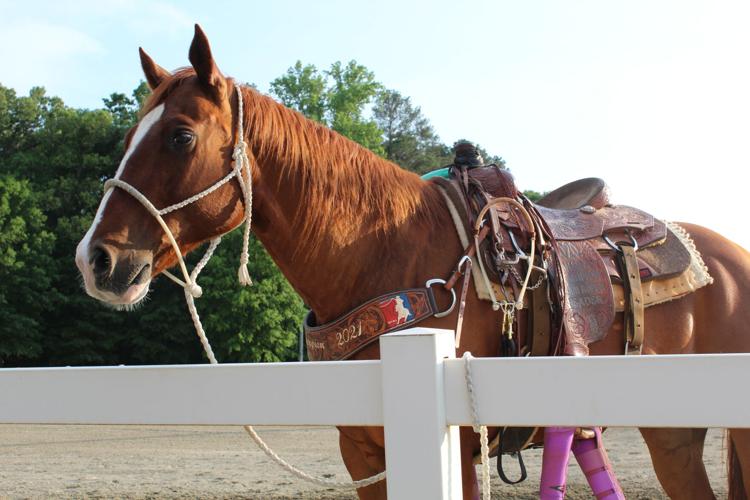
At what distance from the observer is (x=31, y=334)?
2777 centimetres

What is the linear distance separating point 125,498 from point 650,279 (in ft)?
14.3

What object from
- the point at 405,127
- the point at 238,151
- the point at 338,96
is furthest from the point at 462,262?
the point at 405,127

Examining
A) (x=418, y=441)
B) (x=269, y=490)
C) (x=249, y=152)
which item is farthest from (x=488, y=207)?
(x=269, y=490)

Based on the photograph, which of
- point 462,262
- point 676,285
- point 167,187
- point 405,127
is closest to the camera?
point 167,187

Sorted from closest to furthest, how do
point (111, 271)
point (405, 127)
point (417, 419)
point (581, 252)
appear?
point (417, 419), point (111, 271), point (581, 252), point (405, 127)

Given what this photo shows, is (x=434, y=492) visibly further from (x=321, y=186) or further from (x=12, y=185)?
(x=12, y=185)

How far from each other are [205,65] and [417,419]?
172cm

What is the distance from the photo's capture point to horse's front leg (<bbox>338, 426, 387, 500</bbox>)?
2.67m

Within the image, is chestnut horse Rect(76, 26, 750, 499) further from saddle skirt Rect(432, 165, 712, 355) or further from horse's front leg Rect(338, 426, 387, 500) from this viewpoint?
saddle skirt Rect(432, 165, 712, 355)

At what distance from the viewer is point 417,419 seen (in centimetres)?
158

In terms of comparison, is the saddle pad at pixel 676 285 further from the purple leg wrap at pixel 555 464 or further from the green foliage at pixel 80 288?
the green foliage at pixel 80 288

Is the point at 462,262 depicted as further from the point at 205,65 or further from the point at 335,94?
the point at 335,94

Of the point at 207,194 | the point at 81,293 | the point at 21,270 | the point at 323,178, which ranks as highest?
the point at 21,270

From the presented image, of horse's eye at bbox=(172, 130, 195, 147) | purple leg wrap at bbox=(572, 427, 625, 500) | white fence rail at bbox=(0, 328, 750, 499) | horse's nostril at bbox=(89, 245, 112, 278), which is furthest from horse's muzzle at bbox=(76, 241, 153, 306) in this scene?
purple leg wrap at bbox=(572, 427, 625, 500)
